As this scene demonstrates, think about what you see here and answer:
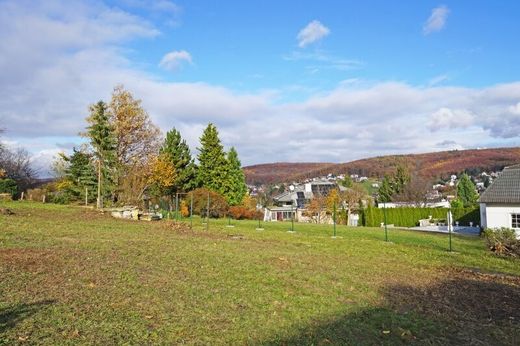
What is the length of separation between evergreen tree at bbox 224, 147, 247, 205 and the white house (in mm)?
26024

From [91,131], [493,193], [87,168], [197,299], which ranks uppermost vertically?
[91,131]

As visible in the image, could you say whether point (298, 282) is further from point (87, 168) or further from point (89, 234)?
point (87, 168)

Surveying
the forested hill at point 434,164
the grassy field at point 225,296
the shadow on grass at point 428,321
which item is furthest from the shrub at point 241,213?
the forested hill at point 434,164

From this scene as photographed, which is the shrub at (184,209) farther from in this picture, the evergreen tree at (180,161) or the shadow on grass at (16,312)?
the shadow on grass at (16,312)

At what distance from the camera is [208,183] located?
155 ft

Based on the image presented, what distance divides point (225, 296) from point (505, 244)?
1727 centimetres

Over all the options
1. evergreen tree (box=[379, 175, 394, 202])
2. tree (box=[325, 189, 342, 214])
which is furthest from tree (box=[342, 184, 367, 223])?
evergreen tree (box=[379, 175, 394, 202])

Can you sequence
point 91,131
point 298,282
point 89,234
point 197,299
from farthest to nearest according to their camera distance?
1. point 91,131
2. point 89,234
3. point 298,282
4. point 197,299

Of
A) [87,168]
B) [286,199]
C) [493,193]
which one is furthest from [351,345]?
[286,199]

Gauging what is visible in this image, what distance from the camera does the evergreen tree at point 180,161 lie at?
148 feet

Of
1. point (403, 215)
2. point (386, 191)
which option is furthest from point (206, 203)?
point (386, 191)

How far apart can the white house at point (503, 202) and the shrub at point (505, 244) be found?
958cm

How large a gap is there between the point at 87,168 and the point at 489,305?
3606cm

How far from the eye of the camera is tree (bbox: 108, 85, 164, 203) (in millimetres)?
34031
